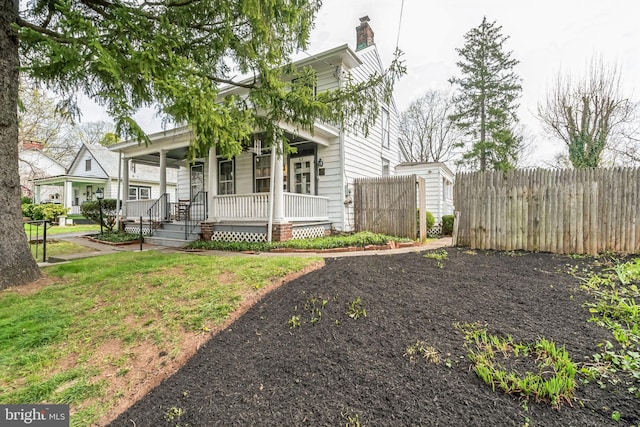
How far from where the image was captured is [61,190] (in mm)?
24250

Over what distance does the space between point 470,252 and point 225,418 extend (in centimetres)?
565

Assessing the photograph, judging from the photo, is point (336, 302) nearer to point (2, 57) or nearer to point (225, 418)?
point (225, 418)

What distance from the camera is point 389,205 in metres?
9.29

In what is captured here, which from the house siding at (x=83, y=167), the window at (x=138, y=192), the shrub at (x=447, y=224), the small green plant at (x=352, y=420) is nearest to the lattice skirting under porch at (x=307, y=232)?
the shrub at (x=447, y=224)

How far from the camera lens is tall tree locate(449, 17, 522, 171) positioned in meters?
18.3

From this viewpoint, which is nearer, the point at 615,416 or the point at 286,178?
the point at 615,416

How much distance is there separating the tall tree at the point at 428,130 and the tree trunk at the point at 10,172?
26.9m

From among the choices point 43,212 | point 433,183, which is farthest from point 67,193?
point 433,183

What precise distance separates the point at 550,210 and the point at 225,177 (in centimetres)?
1076

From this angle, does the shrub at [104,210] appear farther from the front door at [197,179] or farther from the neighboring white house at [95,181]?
the neighboring white house at [95,181]

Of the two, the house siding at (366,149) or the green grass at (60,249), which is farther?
the house siding at (366,149)

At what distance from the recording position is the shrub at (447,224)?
12789 mm

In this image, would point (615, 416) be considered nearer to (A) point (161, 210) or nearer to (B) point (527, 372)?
(B) point (527, 372)

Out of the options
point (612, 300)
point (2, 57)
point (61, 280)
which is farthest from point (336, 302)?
point (2, 57)
